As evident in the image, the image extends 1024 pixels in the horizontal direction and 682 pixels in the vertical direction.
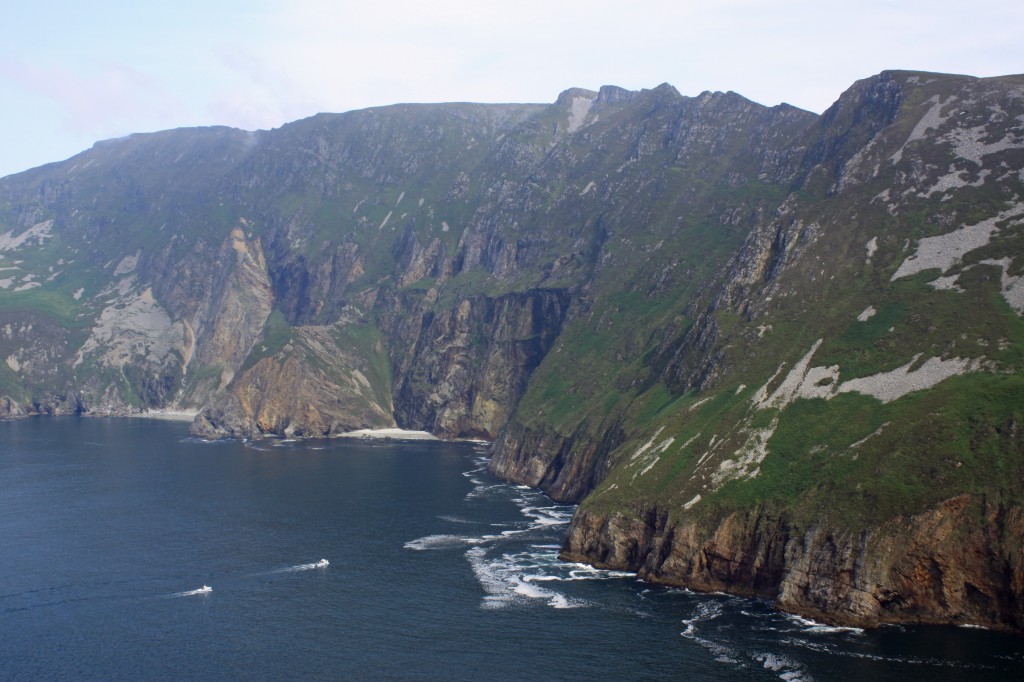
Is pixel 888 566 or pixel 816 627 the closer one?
pixel 816 627

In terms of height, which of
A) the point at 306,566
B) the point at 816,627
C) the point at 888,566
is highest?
the point at 888,566

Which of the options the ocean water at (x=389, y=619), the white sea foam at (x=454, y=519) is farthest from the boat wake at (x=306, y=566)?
the white sea foam at (x=454, y=519)

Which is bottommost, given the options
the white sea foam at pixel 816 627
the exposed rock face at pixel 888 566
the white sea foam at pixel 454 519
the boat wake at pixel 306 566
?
the boat wake at pixel 306 566

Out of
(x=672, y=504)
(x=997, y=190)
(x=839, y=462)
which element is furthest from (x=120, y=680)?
(x=997, y=190)

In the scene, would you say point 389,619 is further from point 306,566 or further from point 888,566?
point 888,566

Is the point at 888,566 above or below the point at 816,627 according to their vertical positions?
above

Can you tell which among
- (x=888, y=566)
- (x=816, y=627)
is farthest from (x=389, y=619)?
(x=888, y=566)

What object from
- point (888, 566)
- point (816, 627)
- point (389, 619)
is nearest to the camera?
point (816, 627)

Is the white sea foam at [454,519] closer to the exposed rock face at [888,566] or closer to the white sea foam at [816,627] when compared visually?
the exposed rock face at [888,566]
